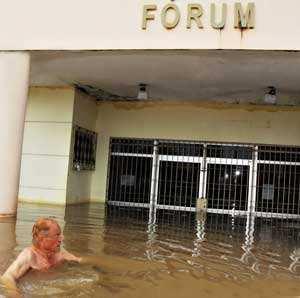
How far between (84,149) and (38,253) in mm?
9734

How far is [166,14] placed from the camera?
9062mm

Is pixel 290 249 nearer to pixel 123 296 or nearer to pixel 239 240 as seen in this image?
pixel 239 240

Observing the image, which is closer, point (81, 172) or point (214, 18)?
point (214, 18)

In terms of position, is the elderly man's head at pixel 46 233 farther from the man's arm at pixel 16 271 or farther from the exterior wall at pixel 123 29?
the exterior wall at pixel 123 29

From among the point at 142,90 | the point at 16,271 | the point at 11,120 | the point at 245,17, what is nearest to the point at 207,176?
the point at 142,90

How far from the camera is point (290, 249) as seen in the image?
7664mm

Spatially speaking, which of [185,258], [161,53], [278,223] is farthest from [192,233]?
[278,223]

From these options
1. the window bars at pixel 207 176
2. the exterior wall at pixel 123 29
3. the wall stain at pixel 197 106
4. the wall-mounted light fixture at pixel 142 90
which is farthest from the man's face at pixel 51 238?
the wall stain at pixel 197 106

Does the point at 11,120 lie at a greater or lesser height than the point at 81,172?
greater

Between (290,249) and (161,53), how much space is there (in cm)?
435

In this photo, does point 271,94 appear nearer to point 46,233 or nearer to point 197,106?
point 197,106

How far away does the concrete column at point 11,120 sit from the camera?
9.55 metres

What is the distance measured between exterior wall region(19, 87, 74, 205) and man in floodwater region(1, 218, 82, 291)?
8592 mm

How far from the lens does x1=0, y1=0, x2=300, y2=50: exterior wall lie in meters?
8.73
